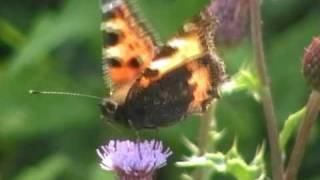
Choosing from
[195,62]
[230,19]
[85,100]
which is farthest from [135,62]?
[85,100]

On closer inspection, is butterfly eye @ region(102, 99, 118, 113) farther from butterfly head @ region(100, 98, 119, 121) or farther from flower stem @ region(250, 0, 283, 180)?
flower stem @ region(250, 0, 283, 180)

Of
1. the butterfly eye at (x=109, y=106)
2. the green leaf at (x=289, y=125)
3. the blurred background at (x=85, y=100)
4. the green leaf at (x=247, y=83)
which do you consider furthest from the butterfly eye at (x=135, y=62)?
the blurred background at (x=85, y=100)

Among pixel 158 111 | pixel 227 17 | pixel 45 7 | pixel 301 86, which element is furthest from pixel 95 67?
pixel 158 111

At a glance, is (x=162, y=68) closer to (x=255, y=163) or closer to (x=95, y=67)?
(x=255, y=163)

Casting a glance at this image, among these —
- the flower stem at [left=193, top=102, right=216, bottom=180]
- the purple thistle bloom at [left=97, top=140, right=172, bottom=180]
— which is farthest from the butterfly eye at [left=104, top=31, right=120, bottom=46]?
the flower stem at [left=193, top=102, right=216, bottom=180]

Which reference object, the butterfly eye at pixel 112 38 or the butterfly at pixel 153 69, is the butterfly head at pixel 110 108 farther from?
the butterfly eye at pixel 112 38
